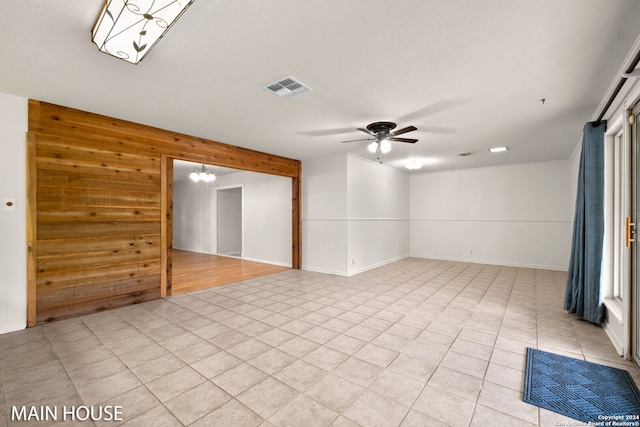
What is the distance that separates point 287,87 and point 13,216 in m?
3.45

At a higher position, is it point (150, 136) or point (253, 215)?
point (150, 136)

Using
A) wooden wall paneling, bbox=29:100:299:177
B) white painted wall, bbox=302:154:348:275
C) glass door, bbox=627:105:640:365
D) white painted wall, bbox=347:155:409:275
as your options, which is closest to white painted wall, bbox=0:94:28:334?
wooden wall paneling, bbox=29:100:299:177

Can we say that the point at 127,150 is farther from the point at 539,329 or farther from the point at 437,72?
the point at 539,329

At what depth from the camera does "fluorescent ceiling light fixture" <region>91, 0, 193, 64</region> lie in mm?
1616

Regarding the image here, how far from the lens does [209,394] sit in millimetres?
1928

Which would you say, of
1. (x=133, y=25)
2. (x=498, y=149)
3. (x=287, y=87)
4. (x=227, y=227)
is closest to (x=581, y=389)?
(x=287, y=87)

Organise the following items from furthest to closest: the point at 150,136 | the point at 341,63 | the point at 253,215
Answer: the point at 253,215, the point at 150,136, the point at 341,63

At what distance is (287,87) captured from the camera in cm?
280

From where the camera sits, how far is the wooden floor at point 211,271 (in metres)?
5.16

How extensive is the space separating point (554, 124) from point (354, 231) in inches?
150

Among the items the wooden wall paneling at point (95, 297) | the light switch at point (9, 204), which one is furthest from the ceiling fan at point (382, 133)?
the light switch at point (9, 204)

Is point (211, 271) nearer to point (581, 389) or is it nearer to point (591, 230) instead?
point (581, 389)

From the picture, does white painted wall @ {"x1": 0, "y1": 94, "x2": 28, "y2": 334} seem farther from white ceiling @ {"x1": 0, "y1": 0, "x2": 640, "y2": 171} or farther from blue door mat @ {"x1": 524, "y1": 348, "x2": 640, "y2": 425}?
blue door mat @ {"x1": 524, "y1": 348, "x2": 640, "y2": 425}

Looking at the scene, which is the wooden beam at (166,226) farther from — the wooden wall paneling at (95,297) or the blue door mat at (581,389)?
the blue door mat at (581,389)
